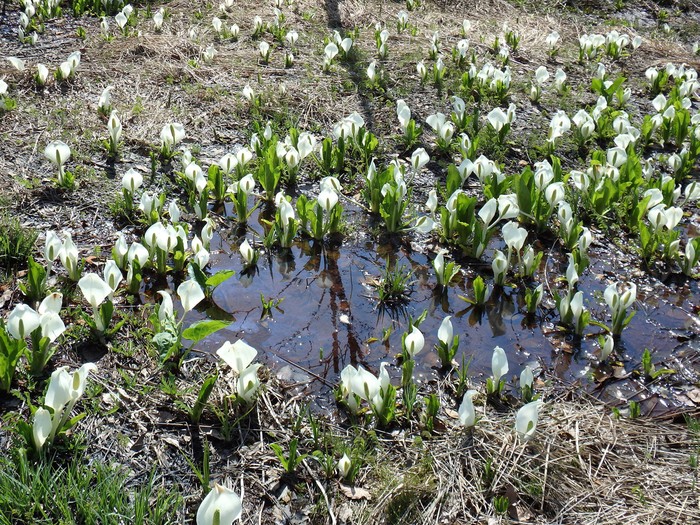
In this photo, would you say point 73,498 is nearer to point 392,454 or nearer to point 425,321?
point 392,454

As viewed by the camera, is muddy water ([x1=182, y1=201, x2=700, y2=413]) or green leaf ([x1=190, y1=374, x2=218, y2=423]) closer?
green leaf ([x1=190, y1=374, x2=218, y2=423])

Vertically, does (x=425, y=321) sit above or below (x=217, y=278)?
below

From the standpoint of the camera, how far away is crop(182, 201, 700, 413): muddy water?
3051mm

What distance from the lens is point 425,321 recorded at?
11.2ft

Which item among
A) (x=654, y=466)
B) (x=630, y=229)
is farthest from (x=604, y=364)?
(x=630, y=229)

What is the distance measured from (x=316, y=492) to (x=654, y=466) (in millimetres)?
1264

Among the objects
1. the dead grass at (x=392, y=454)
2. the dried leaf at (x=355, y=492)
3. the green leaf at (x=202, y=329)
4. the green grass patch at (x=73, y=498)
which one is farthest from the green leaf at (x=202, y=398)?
the dried leaf at (x=355, y=492)

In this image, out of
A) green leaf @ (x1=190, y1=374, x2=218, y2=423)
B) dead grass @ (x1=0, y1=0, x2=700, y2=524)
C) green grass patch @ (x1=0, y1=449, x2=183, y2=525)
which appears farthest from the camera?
green leaf @ (x1=190, y1=374, x2=218, y2=423)

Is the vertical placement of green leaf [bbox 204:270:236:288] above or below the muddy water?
above

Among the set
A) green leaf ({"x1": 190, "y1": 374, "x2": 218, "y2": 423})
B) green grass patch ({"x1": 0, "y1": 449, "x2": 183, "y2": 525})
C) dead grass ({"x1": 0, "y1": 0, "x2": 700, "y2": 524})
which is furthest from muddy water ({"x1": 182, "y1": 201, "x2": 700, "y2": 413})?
green grass patch ({"x1": 0, "y1": 449, "x2": 183, "y2": 525})

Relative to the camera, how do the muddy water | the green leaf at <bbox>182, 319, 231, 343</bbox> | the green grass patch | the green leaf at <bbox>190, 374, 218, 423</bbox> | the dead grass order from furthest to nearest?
the muddy water
the green leaf at <bbox>182, 319, 231, 343</bbox>
the green leaf at <bbox>190, 374, 218, 423</bbox>
the dead grass
the green grass patch

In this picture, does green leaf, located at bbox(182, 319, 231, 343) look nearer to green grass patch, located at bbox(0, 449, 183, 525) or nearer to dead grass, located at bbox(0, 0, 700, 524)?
dead grass, located at bbox(0, 0, 700, 524)

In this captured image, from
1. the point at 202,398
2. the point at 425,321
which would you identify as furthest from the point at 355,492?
the point at 425,321

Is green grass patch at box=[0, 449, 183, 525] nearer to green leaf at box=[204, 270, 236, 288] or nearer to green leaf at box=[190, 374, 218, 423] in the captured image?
green leaf at box=[190, 374, 218, 423]
